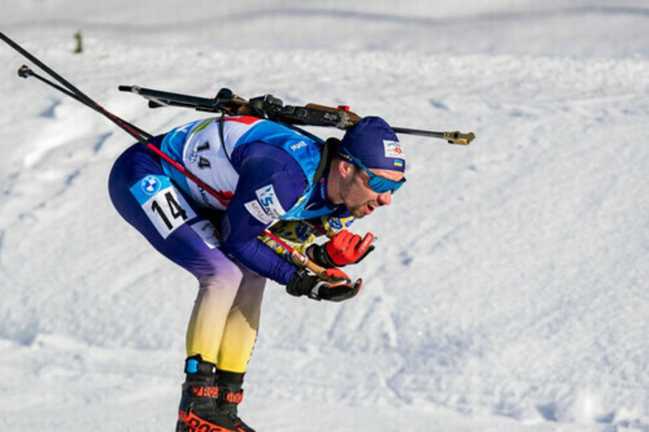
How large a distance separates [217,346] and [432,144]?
409 cm

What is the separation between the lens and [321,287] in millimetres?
4730

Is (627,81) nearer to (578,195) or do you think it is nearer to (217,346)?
(578,195)

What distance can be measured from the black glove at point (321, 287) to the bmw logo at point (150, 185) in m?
0.73

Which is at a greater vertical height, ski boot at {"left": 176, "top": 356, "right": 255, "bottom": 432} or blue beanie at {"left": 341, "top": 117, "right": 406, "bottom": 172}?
blue beanie at {"left": 341, "top": 117, "right": 406, "bottom": 172}

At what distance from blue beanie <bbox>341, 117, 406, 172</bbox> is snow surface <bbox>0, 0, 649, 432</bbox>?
2080 millimetres

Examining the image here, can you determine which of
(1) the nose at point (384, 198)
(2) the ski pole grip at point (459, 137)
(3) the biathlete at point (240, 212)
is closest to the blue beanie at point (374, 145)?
(3) the biathlete at point (240, 212)

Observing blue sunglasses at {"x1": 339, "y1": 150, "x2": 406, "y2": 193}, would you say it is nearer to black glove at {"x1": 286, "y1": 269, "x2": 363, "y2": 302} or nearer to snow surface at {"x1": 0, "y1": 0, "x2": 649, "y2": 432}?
black glove at {"x1": 286, "y1": 269, "x2": 363, "y2": 302}

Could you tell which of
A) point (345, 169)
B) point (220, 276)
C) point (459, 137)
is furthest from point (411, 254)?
point (345, 169)

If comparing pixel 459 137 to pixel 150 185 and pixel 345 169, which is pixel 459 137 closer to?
pixel 345 169

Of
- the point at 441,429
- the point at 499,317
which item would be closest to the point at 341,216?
the point at 441,429

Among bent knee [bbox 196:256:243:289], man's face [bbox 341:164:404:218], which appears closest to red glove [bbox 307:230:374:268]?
man's face [bbox 341:164:404:218]

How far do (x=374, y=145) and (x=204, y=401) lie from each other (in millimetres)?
1216

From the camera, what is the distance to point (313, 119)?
5.16m

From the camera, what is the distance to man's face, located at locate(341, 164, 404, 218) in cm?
475
